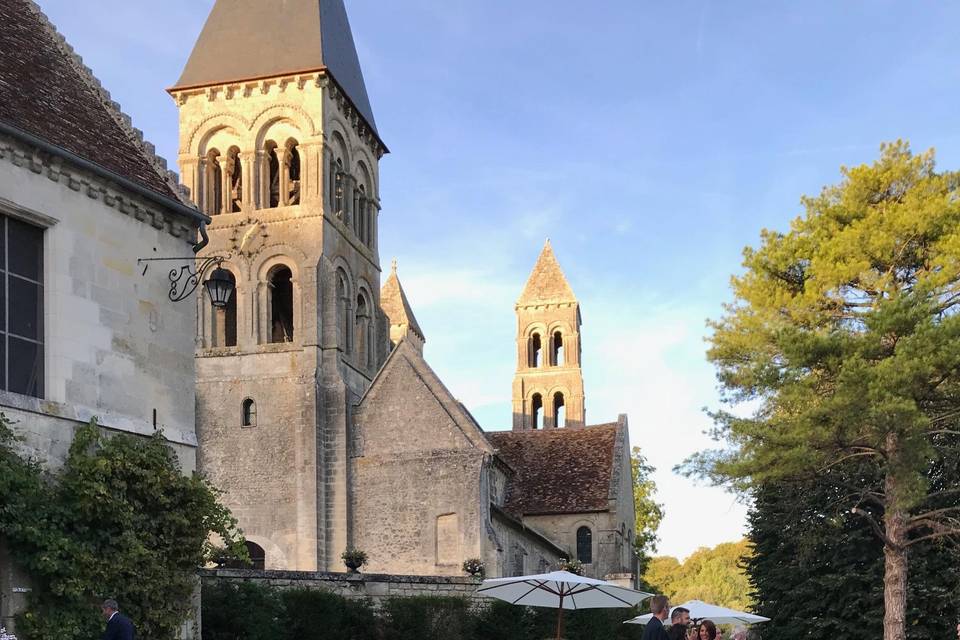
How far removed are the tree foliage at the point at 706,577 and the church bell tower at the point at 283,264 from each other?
2053 inches

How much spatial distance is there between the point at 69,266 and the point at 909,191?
61.8ft

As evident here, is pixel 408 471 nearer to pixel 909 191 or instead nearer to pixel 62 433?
pixel 909 191

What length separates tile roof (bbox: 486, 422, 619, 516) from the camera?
38.7m

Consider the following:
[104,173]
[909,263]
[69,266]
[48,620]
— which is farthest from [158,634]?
[909,263]

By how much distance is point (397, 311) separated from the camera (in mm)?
74938

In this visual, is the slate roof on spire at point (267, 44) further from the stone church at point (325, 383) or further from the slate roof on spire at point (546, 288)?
the slate roof on spire at point (546, 288)

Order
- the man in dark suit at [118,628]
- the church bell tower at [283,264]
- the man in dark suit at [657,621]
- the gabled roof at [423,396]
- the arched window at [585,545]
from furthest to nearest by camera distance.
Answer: the arched window at [585,545] < the church bell tower at [283,264] < the gabled roof at [423,396] < the man in dark suit at [657,621] < the man in dark suit at [118,628]

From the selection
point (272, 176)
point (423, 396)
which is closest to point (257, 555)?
point (423, 396)

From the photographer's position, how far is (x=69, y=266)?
1498 cm

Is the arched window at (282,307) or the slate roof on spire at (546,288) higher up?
the slate roof on spire at (546,288)

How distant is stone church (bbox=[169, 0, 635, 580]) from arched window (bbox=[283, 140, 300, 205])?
2.1 inches

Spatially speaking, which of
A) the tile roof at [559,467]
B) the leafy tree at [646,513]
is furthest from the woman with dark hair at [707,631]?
the leafy tree at [646,513]

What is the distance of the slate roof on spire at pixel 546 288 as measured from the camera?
2849 inches

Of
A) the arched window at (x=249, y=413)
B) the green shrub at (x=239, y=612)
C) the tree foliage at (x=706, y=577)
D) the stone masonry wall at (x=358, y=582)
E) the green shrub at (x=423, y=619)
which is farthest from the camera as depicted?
the tree foliage at (x=706, y=577)
